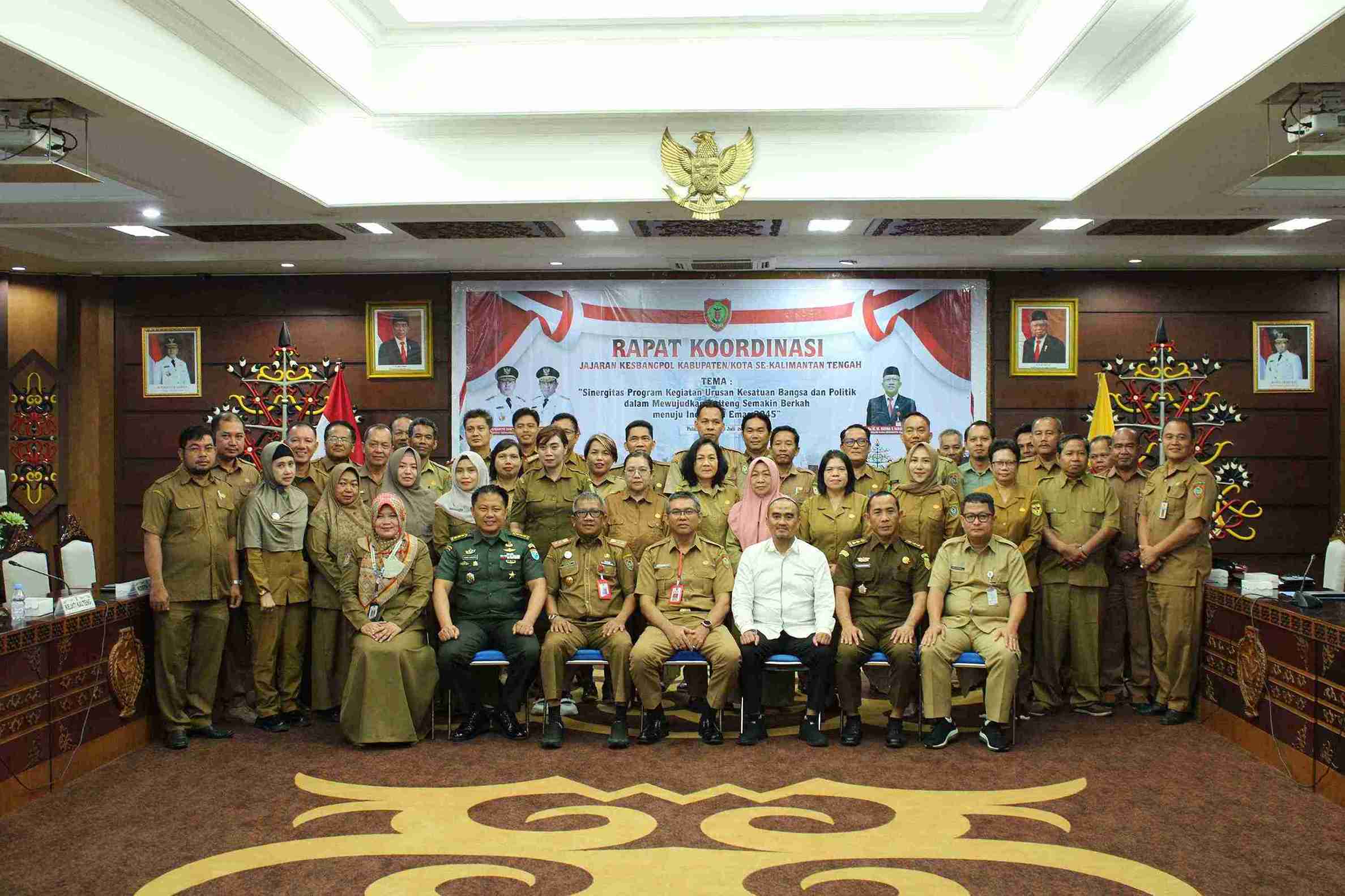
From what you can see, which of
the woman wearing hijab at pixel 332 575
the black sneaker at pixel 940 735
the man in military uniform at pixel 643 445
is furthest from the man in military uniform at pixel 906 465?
the woman wearing hijab at pixel 332 575

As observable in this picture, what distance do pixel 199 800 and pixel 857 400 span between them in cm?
582

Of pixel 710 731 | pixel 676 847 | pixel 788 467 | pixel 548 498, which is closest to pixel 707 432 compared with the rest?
pixel 788 467

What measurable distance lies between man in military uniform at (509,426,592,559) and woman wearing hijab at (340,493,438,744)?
0.72m

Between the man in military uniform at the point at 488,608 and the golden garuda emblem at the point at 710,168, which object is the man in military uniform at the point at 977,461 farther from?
the man in military uniform at the point at 488,608

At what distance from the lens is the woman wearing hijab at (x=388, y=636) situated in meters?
5.13

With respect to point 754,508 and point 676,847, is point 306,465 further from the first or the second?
point 676,847

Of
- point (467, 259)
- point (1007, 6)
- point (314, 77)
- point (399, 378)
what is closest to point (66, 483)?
point (399, 378)

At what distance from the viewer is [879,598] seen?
546 centimetres

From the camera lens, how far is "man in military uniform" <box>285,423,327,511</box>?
5793mm

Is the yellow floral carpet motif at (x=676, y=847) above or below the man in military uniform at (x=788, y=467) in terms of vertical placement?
below

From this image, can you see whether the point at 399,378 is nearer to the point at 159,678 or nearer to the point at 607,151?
the point at 607,151

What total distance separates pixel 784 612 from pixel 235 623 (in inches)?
116

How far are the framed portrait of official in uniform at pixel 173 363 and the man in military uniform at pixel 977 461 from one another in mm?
6367

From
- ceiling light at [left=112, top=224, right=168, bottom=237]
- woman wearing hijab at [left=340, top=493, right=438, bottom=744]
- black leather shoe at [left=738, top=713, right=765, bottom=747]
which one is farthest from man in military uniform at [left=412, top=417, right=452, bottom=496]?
→ ceiling light at [left=112, top=224, right=168, bottom=237]
